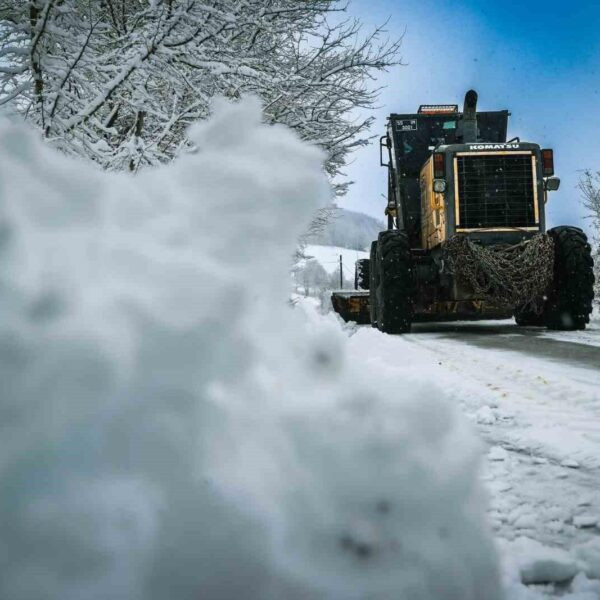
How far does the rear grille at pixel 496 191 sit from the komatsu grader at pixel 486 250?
1 centimetres

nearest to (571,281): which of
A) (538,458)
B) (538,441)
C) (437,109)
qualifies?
(437,109)

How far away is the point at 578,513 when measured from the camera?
137 cm

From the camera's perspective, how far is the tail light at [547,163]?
7.12 m

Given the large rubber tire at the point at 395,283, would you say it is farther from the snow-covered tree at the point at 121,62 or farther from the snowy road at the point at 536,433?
the snow-covered tree at the point at 121,62

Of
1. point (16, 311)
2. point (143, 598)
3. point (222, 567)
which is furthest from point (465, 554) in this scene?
point (16, 311)

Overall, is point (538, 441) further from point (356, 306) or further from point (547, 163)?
point (356, 306)

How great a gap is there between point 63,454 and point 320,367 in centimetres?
55

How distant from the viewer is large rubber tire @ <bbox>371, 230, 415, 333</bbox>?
6742 millimetres

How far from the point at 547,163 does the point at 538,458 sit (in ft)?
20.9

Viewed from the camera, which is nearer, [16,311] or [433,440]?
[16,311]

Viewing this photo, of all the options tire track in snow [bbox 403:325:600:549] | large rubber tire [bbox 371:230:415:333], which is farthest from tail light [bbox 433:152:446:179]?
tire track in snow [bbox 403:325:600:549]

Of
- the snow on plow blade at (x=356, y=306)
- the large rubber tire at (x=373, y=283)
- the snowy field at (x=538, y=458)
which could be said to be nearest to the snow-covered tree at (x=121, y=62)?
the snowy field at (x=538, y=458)

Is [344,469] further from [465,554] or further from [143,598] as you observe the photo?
[143,598]

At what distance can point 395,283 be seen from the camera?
22.1 ft
